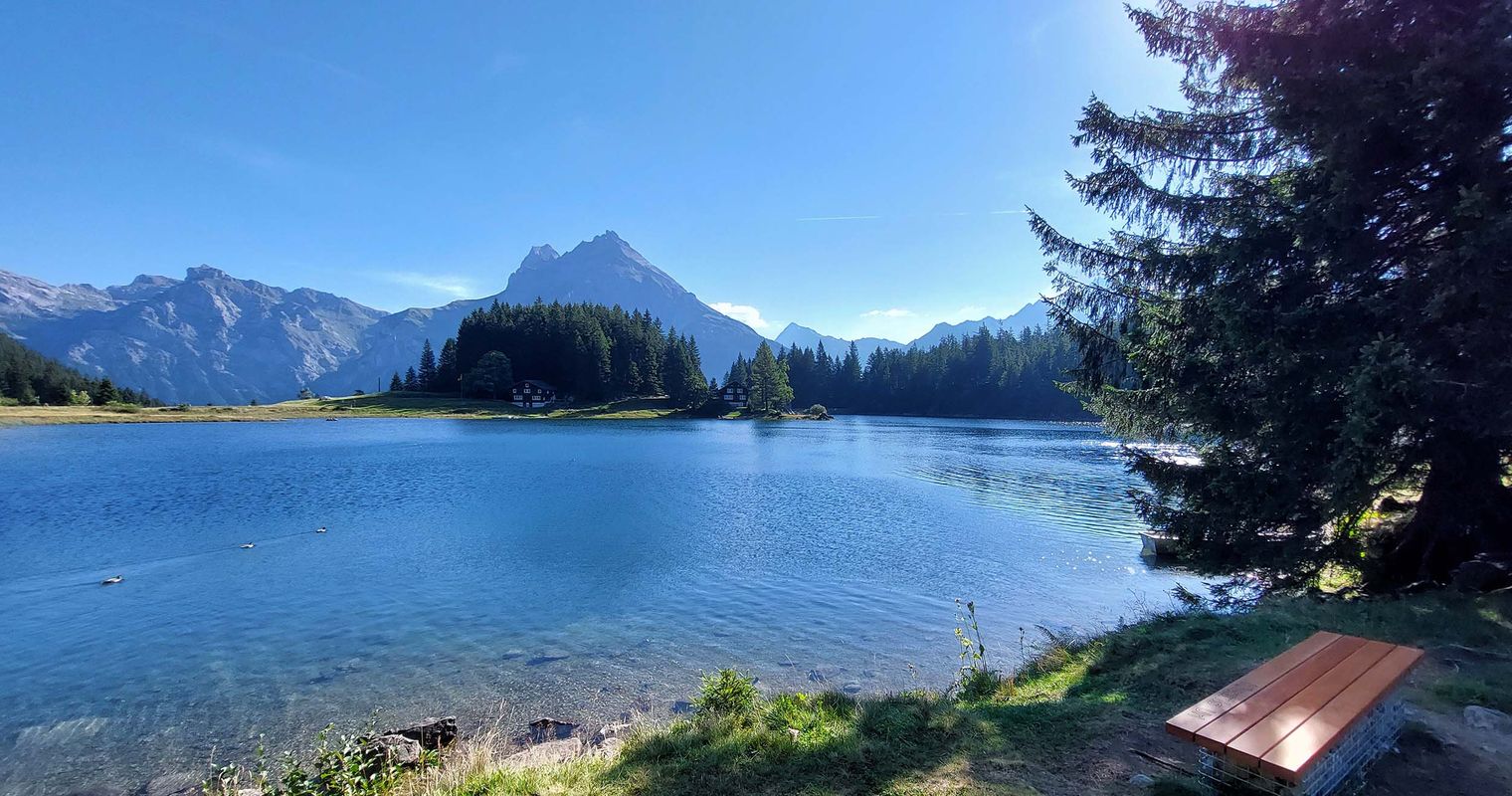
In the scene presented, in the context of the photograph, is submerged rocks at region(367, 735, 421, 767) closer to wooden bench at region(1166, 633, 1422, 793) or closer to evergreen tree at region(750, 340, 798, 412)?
wooden bench at region(1166, 633, 1422, 793)

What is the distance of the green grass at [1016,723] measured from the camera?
5426 mm

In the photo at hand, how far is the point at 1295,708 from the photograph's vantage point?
466 cm

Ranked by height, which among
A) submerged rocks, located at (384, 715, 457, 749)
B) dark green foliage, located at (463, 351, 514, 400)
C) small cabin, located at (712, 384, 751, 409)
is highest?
dark green foliage, located at (463, 351, 514, 400)

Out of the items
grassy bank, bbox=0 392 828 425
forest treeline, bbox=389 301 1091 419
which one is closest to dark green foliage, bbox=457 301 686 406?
forest treeline, bbox=389 301 1091 419

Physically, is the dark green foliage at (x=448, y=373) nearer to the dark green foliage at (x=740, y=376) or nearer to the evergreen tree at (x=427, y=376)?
the evergreen tree at (x=427, y=376)

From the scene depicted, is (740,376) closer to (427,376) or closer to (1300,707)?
(427,376)

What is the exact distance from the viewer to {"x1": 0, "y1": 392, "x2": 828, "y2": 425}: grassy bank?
79312mm

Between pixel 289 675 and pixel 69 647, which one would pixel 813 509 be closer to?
pixel 289 675

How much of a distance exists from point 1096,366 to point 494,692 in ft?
44.1

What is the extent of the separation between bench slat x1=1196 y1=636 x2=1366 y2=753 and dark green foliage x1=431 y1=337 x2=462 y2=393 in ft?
463

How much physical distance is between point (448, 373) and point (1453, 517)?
473 feet

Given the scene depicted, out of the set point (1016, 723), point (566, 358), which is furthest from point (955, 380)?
point (1016, 723)

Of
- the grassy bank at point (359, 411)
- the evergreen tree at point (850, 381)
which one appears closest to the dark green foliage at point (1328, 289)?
the grassy bank at point (359, 411)

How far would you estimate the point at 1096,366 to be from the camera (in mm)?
13047
